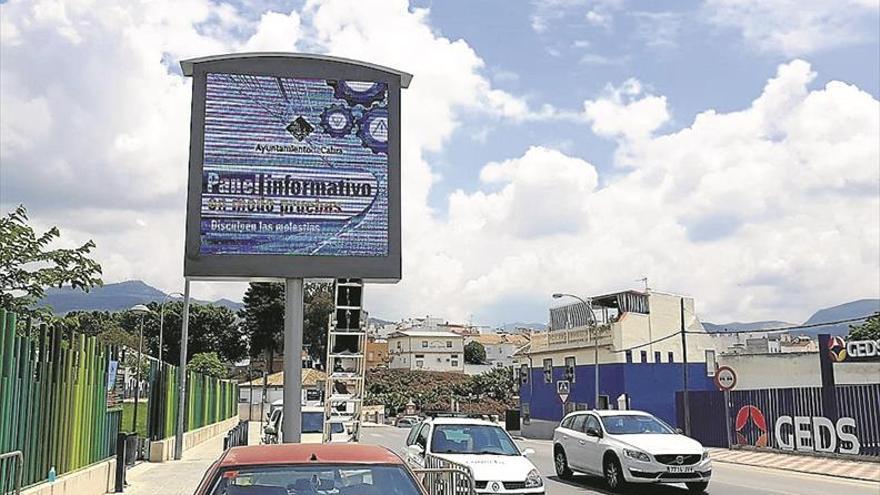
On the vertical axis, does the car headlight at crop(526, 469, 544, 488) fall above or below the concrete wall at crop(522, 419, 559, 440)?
above

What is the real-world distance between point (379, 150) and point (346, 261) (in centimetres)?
207

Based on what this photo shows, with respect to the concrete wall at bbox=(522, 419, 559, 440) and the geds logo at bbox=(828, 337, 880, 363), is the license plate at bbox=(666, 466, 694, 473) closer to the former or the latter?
the geds logo at bbox=(828, 337, 880, 363)

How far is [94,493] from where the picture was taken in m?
16.0

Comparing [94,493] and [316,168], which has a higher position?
[316,168]

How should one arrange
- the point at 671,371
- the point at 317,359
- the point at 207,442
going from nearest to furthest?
1. the point at 207,442
2. the point at 671,371
3. the point at 317,359

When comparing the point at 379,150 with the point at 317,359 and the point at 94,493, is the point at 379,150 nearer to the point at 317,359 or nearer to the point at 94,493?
the point at 94,493

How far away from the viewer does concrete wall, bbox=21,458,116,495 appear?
41.2 feet

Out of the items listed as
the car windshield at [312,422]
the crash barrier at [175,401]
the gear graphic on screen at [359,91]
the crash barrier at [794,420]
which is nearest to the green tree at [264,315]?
the crash barrier at [175,401]

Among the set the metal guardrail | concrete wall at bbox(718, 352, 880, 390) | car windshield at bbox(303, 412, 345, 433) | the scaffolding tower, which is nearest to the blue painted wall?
concrete wall at bbox(718, 352, 880, 390)

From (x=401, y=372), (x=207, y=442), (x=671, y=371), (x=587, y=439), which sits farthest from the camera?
(x=401, y=372)

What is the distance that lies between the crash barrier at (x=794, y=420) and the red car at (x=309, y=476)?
76.3ft

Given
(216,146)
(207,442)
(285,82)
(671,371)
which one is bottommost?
(207,442)

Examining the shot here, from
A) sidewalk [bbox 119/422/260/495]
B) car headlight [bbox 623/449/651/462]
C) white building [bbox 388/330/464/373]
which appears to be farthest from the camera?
white building [bbox 388/330/464/373]

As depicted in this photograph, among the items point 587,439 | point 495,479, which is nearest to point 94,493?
point 495,479
